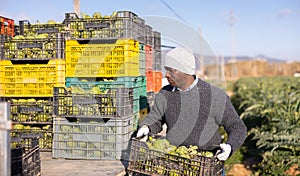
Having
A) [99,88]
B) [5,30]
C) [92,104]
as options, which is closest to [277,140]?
[99,88]

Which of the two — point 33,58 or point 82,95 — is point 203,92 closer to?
point 82,95

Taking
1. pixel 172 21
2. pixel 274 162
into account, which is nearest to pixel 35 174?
pixel 172 21

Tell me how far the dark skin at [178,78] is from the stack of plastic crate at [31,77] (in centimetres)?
194

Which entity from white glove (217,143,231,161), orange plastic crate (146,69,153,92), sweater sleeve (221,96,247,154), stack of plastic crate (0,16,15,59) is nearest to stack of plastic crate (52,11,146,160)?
orange plastic crate (146,69,153,92)

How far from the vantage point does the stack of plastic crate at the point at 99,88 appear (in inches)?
191

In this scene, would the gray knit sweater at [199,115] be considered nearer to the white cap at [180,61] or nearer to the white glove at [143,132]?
the white glove at [143,132]

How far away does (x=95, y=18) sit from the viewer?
17.8 ft

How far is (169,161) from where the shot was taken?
363 centimetres

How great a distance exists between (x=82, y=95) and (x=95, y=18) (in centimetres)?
111

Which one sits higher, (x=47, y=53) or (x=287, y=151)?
(x=47, y=53)

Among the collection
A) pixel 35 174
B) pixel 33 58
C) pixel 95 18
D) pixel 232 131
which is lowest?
pixel 35 174

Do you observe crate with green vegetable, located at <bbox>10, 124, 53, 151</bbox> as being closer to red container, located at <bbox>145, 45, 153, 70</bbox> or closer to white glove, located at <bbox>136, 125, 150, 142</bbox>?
white glove, located at <bbox>136, 125, 150, 142</bbox>

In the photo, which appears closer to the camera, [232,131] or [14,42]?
[232,131]

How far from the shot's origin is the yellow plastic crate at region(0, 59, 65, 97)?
5.43 metres
